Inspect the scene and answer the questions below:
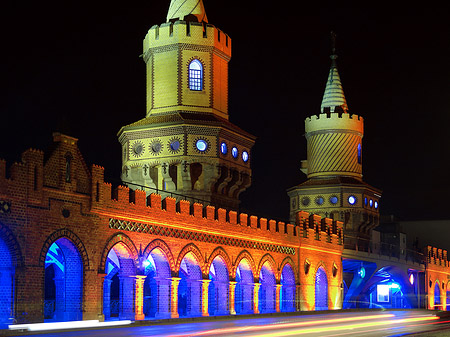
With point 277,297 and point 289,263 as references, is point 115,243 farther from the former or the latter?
point 289,263

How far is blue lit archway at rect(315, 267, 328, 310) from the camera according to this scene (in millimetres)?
50469

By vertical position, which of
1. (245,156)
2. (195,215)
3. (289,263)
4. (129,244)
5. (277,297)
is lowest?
(277,297)

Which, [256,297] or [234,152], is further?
[234,152]

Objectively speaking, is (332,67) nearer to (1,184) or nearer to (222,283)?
(222,283)

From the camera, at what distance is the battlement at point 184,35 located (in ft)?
150

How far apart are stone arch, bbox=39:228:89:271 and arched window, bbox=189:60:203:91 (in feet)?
54.9

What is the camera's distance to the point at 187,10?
46.9 meters

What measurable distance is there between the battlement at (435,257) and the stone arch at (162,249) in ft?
130

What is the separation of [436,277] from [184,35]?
38240mm

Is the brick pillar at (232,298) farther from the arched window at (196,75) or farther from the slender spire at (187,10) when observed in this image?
the slender spire at (187,10)

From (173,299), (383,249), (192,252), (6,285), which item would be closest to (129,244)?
(173,299)

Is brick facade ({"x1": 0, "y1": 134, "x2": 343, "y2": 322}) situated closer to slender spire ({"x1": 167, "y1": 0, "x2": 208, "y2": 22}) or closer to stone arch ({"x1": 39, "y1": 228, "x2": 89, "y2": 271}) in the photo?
stone arch ({"x1": 39, "y1": 228, "x2": 89, "y2": 271})

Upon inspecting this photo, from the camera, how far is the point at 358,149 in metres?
65.1

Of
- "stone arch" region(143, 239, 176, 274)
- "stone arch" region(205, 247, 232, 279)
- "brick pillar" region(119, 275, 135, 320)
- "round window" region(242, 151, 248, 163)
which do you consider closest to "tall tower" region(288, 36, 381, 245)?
"round window" region(242, 151, 248, 163)
